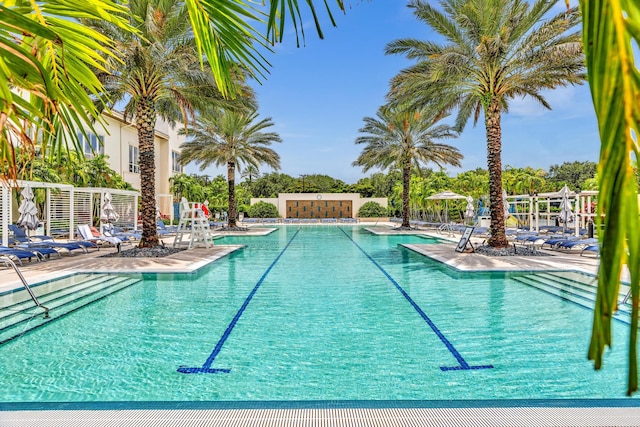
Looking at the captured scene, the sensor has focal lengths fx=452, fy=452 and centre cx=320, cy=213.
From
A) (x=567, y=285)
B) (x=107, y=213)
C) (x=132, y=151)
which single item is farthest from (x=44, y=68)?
(x=132, y=151)

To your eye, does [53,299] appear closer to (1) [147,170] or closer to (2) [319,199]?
(1) [147,170]

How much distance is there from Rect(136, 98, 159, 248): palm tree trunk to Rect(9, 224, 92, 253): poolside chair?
1.97 metres

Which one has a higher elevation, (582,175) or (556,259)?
(582,175)

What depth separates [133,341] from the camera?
226 inches

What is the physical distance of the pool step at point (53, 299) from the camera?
635cm

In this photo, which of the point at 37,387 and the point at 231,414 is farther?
the point at 37,387

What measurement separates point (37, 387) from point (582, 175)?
73.8 meters

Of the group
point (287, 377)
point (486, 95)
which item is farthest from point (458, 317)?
point (486, 95)

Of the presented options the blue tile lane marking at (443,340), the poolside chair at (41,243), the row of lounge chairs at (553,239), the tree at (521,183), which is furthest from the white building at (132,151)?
the tree at (521,183)

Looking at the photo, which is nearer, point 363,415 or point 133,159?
point 363,415

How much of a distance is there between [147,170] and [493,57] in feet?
35.8

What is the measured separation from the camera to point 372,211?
159 feet

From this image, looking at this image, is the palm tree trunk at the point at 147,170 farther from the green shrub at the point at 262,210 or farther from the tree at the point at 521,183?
the tree at the point at 521,183

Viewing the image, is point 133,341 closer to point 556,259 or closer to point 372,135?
point 556,259
